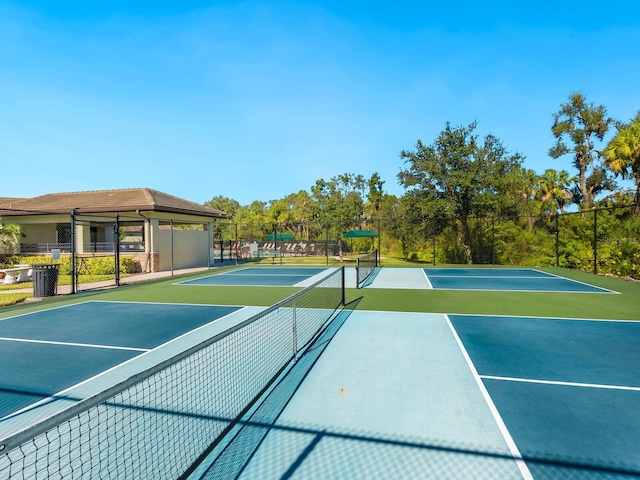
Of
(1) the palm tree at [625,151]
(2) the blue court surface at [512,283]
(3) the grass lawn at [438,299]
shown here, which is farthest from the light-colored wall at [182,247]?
(1) the palm tree at [625,151]

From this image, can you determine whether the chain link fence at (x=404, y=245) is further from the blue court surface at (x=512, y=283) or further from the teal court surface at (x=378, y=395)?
the teal court surface at (x=378, y=395)

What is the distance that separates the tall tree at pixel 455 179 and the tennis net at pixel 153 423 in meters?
19.9

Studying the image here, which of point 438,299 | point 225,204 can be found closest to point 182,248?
point 438,299

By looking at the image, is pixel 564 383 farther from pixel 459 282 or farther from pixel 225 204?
pixel 225 204

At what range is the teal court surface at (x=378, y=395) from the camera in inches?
131

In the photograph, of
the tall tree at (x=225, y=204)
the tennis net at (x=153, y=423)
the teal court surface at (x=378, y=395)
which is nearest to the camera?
the tennis net at (x=153, y=423)

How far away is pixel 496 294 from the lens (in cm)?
1216

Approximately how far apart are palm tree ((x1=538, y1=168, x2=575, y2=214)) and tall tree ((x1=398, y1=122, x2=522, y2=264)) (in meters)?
8.12

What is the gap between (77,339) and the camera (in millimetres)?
7266

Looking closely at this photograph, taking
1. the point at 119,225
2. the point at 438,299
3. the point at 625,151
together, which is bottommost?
the point at 438,299

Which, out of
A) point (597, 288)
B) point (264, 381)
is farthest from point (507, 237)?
point (264, 381)

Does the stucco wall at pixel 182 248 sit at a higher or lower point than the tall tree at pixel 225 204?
lower

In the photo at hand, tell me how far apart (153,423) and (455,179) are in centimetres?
2259

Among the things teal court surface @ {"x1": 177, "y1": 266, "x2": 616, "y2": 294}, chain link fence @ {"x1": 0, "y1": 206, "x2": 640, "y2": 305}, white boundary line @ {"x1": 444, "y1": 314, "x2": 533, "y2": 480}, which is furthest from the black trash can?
white boundary line @ {"x1": 444, "y1": 314, "x2": 533, "y2": 480}
